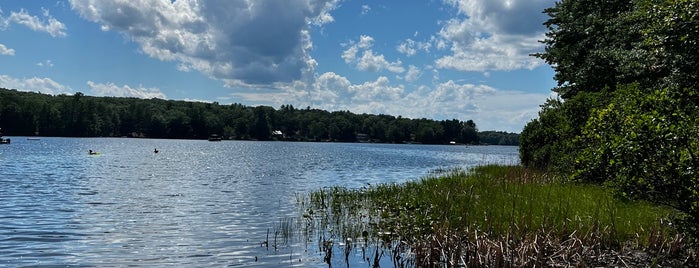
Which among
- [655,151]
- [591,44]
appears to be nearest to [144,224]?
[655,151]

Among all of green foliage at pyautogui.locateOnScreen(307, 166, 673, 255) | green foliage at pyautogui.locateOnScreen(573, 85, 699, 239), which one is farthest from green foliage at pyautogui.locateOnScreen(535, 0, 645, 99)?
green foliage at pyautogui.locateOnScreen(573, 85, 699, 239)

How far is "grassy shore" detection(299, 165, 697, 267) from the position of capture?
11.3m

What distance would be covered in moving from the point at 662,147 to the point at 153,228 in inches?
680

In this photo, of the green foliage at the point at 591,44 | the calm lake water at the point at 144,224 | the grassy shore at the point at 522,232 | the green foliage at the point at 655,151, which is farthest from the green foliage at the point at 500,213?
the green foliage at the point at 591,44

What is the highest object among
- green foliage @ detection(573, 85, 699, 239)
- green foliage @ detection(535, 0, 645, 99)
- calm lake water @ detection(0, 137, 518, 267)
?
green foliage @ detection(535, 0, 645, 99)

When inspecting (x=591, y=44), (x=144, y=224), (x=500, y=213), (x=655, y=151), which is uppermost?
(x=591, y=44)

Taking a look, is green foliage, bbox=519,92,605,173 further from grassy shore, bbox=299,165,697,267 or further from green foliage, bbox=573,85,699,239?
green foliage, bbox=573,85,699,239

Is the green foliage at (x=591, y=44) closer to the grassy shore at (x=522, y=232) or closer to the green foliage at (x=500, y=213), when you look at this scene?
the green foliage at (x=500, y=213)

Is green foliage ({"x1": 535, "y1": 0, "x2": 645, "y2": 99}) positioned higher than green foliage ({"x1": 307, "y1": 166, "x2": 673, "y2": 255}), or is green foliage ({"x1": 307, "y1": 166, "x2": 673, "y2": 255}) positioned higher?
green foliage ({"x1": 535, "y1": 0, "x2": 645, "y2": 99})

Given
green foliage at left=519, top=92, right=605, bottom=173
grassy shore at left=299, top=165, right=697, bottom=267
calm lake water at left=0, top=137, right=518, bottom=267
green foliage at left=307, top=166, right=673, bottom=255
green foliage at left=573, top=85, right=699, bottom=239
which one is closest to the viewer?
green foliage at left=573, top=85, right=699, bottom=239

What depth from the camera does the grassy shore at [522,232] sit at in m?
11.3

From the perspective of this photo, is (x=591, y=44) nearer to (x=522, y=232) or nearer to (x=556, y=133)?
(x=556, y=133)

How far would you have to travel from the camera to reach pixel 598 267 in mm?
11031

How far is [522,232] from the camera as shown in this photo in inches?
467
